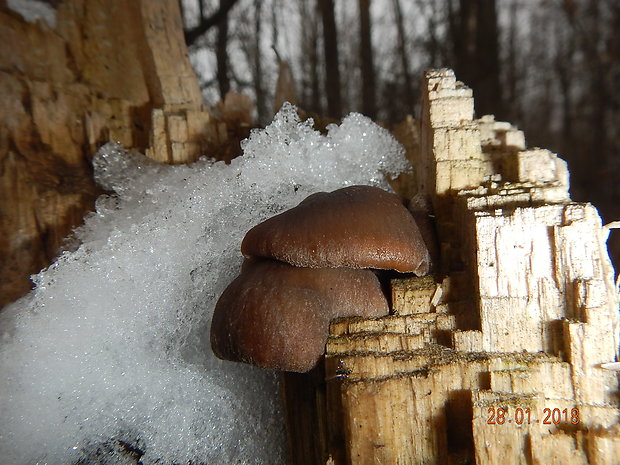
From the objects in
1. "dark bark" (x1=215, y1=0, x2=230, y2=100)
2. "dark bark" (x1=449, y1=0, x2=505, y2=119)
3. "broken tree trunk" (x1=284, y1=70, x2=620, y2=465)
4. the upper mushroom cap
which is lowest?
"broken tree trunk" (x1=284, y1=70, x2=620, y2=465)

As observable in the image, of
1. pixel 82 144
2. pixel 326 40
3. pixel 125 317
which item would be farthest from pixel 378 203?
pixel 326 40

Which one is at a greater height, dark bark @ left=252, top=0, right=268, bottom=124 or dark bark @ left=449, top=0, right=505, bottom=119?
dark bark @ left=252, top=0, right=268, bottom=124

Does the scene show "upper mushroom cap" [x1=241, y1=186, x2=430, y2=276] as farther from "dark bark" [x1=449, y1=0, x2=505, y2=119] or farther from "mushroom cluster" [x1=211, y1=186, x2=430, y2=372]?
"dark bark" [x1=449, y1=0, x2=505, y2=119]

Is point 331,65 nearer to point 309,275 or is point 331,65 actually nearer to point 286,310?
point 309,275

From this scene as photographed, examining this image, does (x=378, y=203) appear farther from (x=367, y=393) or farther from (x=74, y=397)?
(x=74, y=397)

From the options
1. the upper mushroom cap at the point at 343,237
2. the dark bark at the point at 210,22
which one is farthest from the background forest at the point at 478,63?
the upper mushroom cap at the point at 343,237

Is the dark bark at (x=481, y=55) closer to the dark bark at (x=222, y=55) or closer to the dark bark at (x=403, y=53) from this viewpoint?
the dark bark at (x=403, y=53)

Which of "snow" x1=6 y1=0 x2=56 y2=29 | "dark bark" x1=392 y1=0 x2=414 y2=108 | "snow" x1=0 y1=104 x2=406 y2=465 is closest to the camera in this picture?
"snow" x1=0 y1=104 x2=406 y2=465

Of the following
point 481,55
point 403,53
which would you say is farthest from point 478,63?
point 403,53

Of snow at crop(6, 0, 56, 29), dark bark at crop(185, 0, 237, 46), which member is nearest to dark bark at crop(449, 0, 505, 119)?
dark bark at crop(185, 0, 237, 46)
